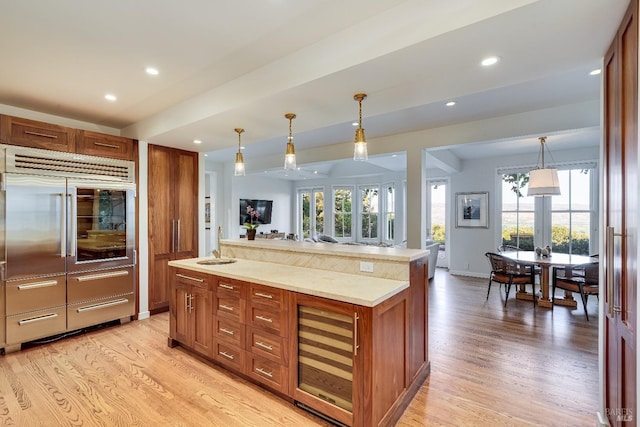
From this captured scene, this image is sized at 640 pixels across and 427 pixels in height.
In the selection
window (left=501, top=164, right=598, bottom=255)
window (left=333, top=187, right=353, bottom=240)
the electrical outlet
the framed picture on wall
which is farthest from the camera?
window (left=333, top=187, right=353, bottom=240)

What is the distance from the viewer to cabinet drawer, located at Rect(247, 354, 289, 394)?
228 cm

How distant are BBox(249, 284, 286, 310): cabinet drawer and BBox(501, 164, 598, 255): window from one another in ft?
21.1

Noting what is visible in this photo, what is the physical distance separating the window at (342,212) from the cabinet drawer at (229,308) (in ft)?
24.9

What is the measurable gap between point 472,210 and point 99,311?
289 inches

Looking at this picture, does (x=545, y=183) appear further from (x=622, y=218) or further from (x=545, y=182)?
(x=622, y=218)

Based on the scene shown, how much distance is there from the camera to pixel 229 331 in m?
2.67

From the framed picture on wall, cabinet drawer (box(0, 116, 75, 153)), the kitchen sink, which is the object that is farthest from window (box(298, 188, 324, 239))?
cabinet drawer (box(0, 116, 75, 153))

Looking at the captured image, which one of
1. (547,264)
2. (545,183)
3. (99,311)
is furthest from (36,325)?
(545,183)

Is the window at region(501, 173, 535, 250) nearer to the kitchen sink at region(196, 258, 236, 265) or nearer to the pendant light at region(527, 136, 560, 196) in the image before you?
the pendant light at region(527, 136, 560, 196)

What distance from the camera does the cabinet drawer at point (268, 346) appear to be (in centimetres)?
227

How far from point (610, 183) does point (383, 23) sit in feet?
5.43

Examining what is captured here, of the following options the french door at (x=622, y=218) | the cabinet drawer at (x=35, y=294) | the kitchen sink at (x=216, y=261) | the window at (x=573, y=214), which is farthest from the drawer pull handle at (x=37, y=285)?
the window at (x=573, y=214)

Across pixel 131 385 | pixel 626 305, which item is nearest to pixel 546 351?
Answer: pixel 626 305

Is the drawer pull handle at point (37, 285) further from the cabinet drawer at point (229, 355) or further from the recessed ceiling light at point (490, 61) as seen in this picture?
the recessed ceiling light at point (490, 61)
